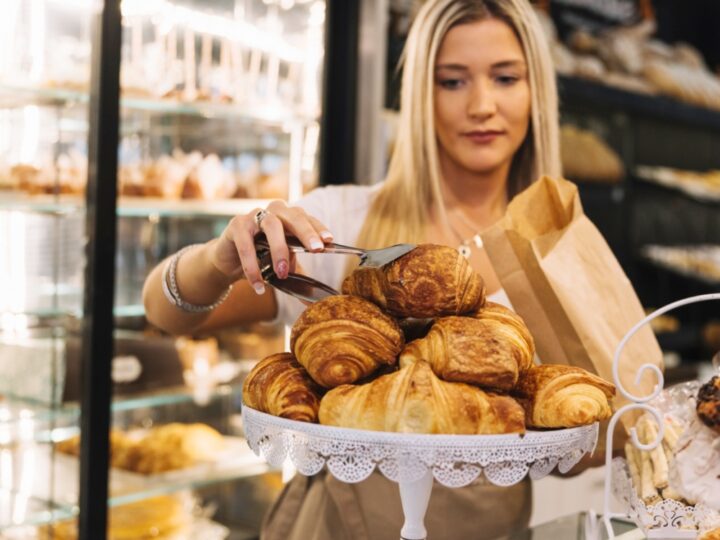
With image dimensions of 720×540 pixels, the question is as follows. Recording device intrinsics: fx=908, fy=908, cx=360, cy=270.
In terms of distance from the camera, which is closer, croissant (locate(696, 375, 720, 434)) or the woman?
croissant (locate(696, 375, 720, 434))

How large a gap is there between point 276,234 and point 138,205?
5.59ft

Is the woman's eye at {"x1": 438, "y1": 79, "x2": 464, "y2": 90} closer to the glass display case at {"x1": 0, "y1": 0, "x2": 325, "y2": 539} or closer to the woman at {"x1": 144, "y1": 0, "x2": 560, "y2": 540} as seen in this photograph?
the woman at {"x1": 144, "y1": 0, "x2": 560, "y2": 540}

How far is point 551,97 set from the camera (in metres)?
1.59

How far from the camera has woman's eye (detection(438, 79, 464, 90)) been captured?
156 centimetres

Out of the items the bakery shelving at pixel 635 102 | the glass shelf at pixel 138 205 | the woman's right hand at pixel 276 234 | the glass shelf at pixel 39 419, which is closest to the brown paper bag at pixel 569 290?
the woman's right hand at pixel 276 234

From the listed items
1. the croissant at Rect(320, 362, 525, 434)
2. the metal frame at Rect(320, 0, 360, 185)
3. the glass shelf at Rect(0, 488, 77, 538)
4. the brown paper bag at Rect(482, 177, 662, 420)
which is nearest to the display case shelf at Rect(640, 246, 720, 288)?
the metal frame at Rect(320, 0, 360, 185)

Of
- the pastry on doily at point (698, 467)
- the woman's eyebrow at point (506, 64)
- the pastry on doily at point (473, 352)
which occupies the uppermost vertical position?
the woman's eyebrow at point (506, 64)

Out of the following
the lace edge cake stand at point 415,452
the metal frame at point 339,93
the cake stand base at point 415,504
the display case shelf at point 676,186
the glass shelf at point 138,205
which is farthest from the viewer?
the display case shelf at point 676,186

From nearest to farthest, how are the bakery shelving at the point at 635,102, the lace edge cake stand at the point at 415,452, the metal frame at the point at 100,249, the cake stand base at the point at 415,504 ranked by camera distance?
the lace edge cake stand at the point at 415,452, the cake stand base at the point at 415,504, the metal frame at the point at 100,249, the bakery shelving at the point at 635,102

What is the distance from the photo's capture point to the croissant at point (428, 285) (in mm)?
857

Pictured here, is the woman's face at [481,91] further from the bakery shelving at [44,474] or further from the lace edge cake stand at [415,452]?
the bakery shelving at [44,474]

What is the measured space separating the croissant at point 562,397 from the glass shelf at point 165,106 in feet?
5.70

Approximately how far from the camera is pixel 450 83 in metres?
1.57

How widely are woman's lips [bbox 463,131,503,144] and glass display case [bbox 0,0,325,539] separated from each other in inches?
40.3
